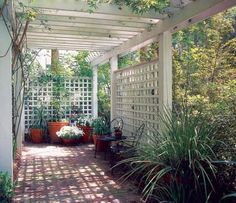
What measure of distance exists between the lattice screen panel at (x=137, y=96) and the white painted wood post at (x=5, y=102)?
6.67ft

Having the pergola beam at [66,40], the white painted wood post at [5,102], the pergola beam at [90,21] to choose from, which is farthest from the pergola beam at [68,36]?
the white painted wood post at [5,102]

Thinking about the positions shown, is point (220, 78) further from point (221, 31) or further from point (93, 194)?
point (93, 194)

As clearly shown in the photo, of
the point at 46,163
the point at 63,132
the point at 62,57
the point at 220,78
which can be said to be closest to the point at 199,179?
the point at 46,163

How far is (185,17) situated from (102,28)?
6.12 ft

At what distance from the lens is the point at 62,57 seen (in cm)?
1195

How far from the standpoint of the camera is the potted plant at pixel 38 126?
28.1 ft

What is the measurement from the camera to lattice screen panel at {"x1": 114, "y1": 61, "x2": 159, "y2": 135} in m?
5.21

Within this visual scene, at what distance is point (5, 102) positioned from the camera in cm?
385

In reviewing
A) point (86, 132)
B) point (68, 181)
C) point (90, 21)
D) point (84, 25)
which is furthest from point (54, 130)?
point (90, 21)

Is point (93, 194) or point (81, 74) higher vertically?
point (81, 74)

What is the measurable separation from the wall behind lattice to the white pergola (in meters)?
2.55

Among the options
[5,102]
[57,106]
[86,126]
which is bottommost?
[86,126]

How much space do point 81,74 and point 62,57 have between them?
8.79 feet

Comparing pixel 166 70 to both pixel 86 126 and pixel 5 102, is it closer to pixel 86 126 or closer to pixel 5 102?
pixel 5 102
